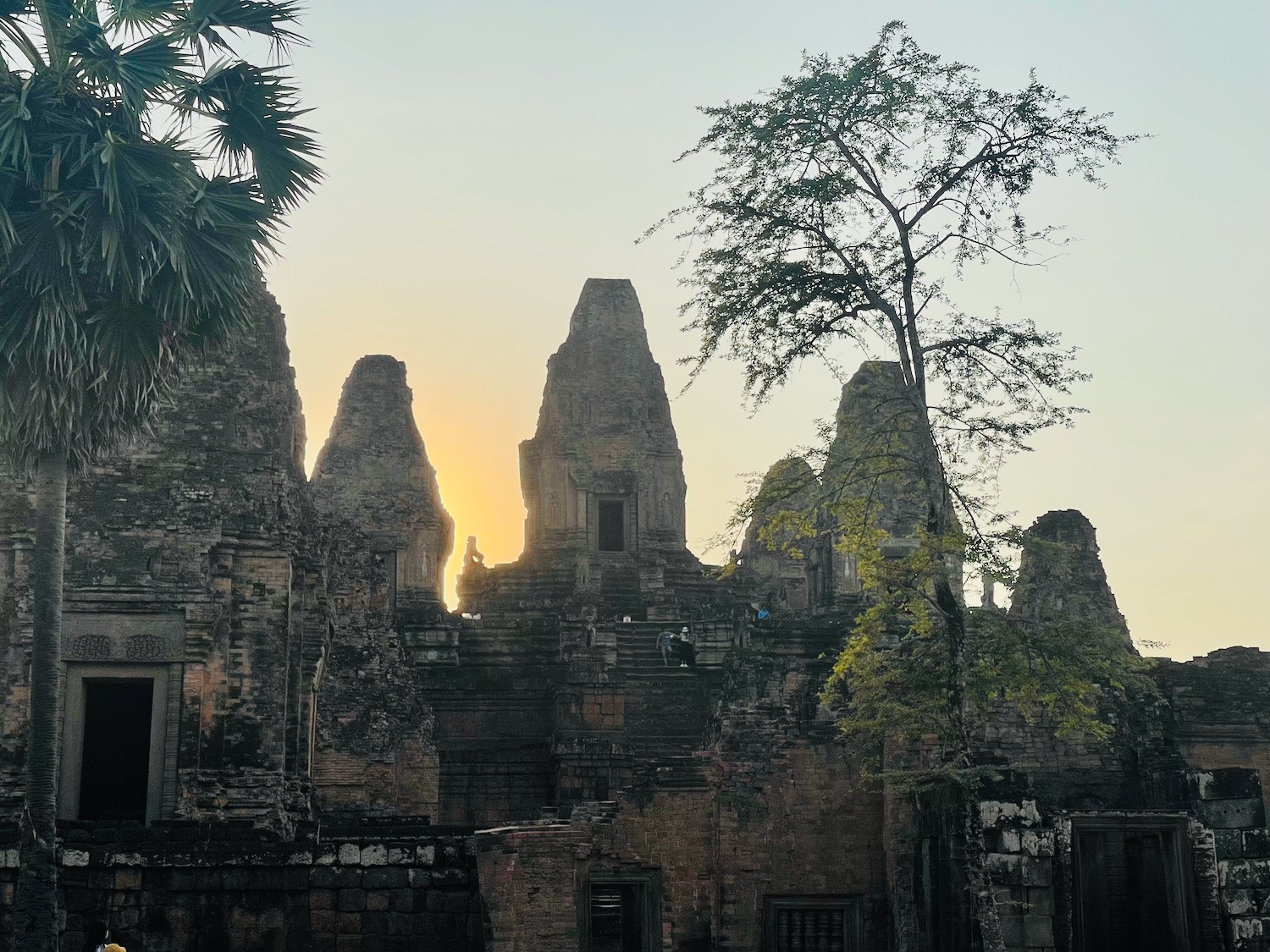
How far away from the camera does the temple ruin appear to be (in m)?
14.6

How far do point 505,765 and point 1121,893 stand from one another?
1092cm

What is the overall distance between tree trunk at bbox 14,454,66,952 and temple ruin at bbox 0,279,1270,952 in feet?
2.88

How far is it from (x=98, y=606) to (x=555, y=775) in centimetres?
846

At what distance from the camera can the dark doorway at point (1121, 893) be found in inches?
637

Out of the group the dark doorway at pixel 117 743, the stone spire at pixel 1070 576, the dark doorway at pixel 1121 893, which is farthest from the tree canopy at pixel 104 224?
the stone spire at pixel 1070 576

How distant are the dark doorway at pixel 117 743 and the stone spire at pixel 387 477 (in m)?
14.8

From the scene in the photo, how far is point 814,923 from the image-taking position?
1872 centimetres

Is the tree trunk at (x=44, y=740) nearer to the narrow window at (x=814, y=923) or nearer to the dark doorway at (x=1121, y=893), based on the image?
the narrow window at (x=814, y=923)

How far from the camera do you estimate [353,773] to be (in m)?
22.2

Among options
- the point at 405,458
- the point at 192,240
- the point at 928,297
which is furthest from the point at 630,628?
the point at 192,240

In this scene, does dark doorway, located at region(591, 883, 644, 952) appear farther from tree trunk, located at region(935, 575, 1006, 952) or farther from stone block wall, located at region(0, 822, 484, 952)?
tree trunk, located at region(935, 575, 1006, 952)

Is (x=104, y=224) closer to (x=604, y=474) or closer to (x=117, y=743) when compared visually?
(x=117, y=743)

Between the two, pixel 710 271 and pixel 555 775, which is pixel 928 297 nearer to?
pixel 710 271

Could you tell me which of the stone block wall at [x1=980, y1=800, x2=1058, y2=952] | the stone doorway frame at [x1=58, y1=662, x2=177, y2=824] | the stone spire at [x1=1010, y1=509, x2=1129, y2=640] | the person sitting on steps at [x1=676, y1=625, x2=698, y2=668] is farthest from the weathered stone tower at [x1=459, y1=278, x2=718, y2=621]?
the stone block wall at [x1=980, y1=800, x2=1058, y2=952]
